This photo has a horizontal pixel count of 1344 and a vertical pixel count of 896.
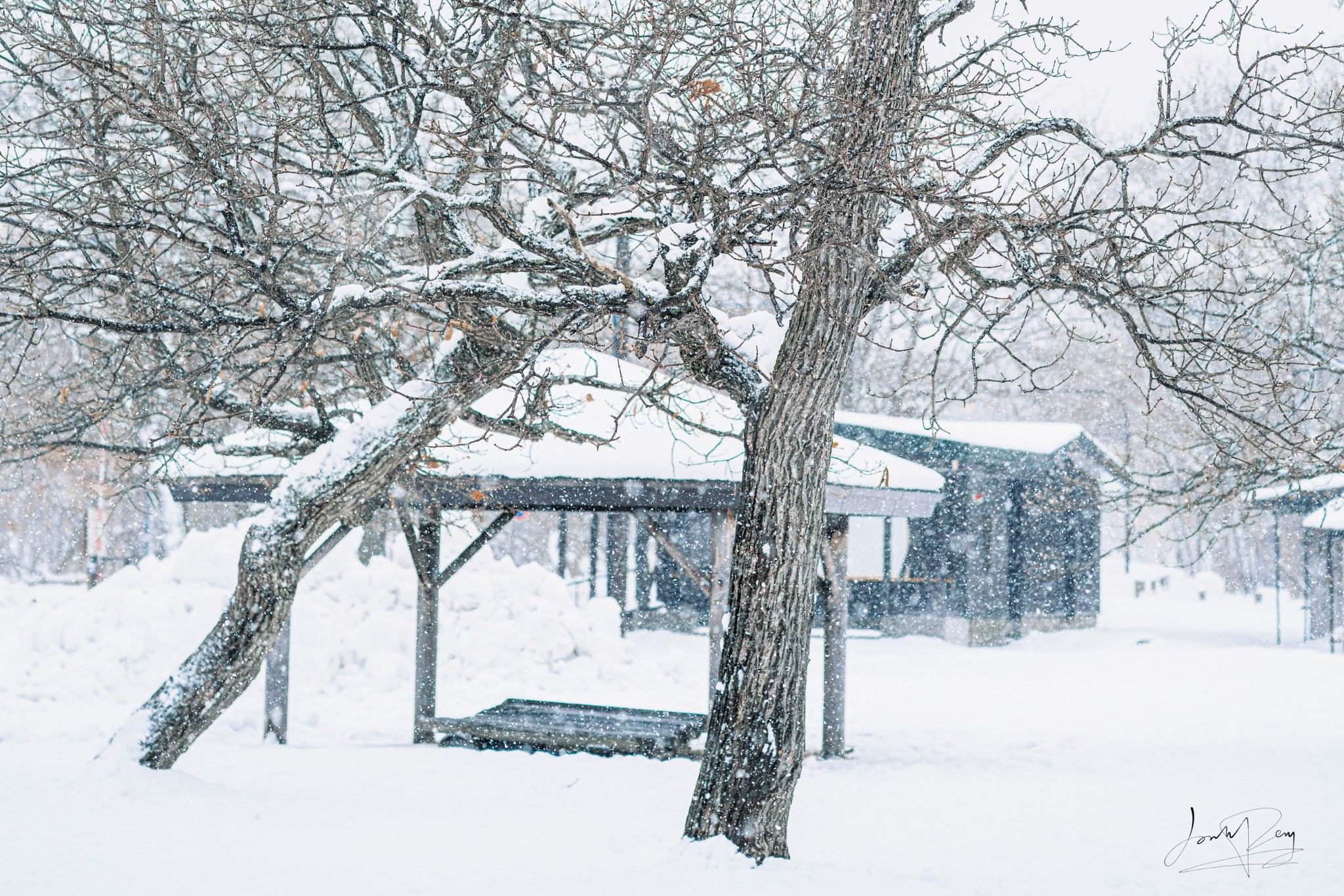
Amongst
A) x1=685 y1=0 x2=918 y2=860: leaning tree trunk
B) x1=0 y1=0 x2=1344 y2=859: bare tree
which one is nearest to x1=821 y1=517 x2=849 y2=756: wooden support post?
x1=0 y1=0 x2=1344 y2=859: bare tree

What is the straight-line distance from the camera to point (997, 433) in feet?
68.8

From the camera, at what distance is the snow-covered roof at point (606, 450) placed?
9.34 m

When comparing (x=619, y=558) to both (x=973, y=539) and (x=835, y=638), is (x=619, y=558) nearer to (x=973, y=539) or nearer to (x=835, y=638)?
(x=973, y=539)

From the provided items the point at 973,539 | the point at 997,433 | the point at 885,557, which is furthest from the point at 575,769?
the point at 997,433

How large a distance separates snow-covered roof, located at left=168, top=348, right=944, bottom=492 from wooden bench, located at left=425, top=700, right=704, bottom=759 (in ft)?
8.56

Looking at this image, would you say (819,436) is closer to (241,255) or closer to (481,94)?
(481,94)

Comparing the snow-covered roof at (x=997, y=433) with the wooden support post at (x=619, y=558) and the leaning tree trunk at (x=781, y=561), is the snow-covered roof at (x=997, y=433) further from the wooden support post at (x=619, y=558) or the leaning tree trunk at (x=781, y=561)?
the leaning tree trunk at (x=781, y=561)

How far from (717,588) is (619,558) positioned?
10585mm

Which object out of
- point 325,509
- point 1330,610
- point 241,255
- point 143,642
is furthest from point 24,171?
point 1330,610

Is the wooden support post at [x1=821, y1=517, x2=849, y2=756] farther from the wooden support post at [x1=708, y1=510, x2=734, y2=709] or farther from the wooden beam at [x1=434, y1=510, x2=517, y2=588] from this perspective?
the wooden beam at [x1=434, y1=510, x2=517, y2=588]

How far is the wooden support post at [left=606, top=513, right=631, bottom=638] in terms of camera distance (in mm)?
20266

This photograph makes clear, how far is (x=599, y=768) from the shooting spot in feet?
31.8

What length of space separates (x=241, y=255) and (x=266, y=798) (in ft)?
12.4
